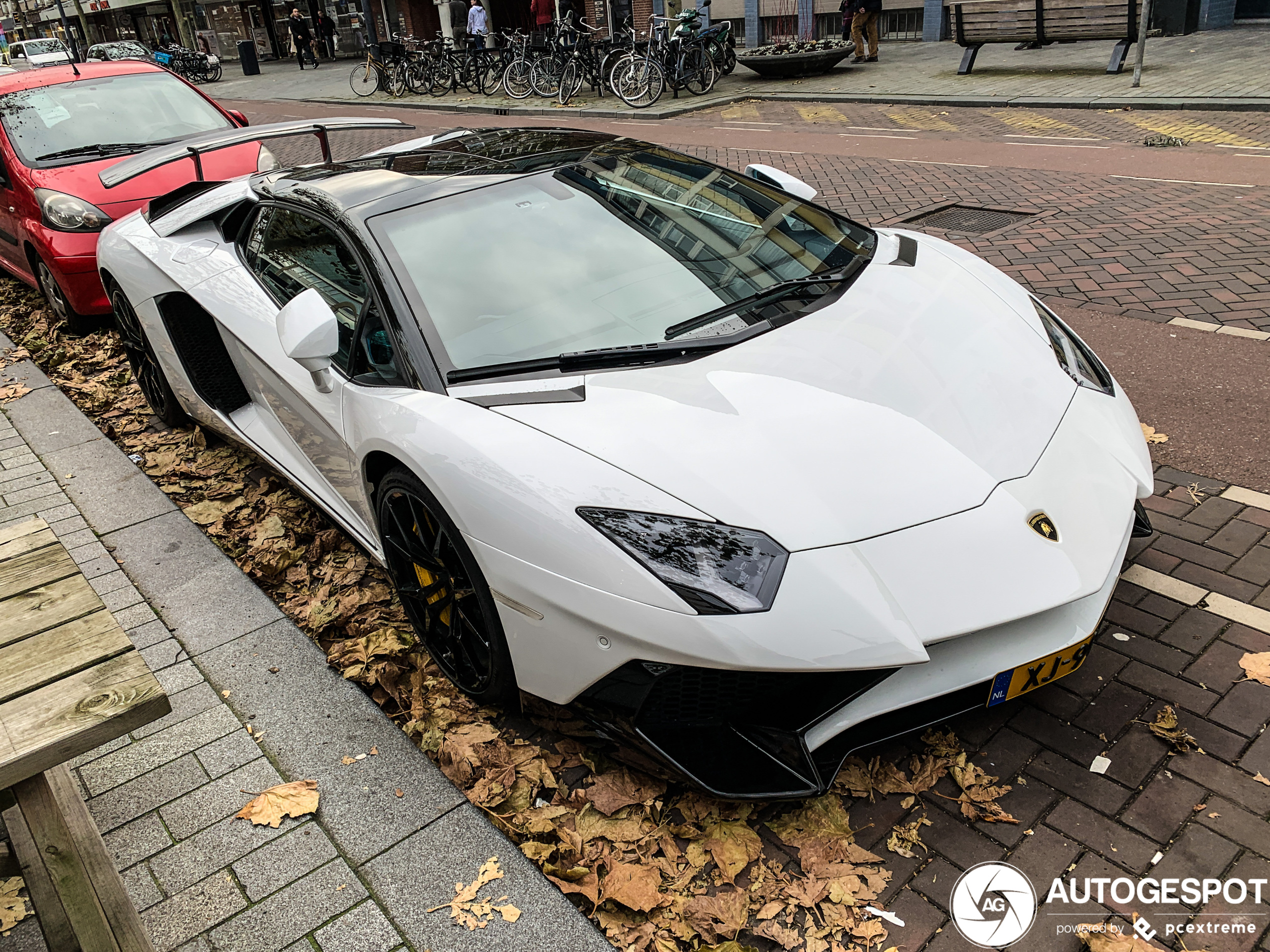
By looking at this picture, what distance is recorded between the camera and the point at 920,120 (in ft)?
38.5

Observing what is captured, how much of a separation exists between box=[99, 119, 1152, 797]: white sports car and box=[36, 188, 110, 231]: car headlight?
3.27m

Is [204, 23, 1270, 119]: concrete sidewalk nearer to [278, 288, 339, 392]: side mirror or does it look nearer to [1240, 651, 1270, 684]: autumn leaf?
[1240, 651, 1270, 684]: autumn leaf

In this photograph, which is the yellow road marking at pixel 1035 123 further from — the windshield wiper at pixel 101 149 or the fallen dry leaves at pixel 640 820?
the fallen dry leaves at pixel 640 820

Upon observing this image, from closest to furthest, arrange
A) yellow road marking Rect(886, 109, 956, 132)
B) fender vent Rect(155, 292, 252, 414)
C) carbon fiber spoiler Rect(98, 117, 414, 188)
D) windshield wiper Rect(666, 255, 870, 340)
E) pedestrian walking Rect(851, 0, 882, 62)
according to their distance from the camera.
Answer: windshield wiper Rect(666, 255, 870, 340)
fender vent Rect(155, 292, 252, 414)
carbon fiber spoiler Rect(98, 117, 414, 188)
yellow road marking Rect(886, 109, 956, 132)
pedestrian walking Rect(851, 0, 882, 62)

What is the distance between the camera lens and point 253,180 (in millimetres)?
4121

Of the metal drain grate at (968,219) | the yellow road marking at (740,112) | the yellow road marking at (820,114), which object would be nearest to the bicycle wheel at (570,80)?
the yellow road marking at (740,112)

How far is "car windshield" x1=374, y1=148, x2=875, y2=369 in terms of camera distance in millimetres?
2727

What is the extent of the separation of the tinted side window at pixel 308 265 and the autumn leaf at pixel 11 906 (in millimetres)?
1623

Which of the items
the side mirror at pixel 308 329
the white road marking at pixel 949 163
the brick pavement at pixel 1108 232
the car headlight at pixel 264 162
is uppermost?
the car headlight at pixel 264 162

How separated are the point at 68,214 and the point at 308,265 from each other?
385 cm

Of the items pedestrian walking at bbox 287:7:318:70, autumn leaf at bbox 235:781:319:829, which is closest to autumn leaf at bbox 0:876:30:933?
autumn leaf at bbox 235:781:319:829

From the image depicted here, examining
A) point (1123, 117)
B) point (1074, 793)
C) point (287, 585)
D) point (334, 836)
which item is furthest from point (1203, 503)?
point (1123, 117)

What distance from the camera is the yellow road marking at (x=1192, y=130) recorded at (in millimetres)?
8750

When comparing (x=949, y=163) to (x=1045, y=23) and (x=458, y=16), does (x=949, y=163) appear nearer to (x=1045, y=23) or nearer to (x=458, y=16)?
(x=1045, y=23)
